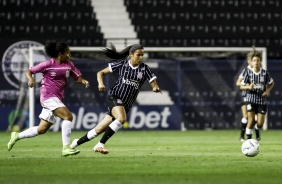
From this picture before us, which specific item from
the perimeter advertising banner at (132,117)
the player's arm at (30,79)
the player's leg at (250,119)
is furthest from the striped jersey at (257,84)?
the perimeter advertising banner at (132,117)

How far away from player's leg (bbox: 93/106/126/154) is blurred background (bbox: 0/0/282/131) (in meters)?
12.4

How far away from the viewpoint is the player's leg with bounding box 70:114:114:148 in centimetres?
1322

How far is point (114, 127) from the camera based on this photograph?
43.1 feet

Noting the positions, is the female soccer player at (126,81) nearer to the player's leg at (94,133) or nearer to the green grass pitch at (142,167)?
the player's leg at (94,133)

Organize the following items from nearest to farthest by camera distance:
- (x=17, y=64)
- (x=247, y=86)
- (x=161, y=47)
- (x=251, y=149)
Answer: (x=251, y=149), (x=247, y=86), (x=17, y=64), (x=161, y=47)

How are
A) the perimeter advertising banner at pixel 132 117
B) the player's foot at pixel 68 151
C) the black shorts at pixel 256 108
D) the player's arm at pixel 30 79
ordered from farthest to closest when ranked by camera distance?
1. the perimeter advertising banner at pixel 132 117
2. the black shorts at pixel 256 108
3. the player's arm at pixel 30 79
4. the player's foot at pixel 68 151

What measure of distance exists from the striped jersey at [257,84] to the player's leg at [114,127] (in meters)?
5.01

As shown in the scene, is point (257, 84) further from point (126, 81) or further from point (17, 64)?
point (17, 64)

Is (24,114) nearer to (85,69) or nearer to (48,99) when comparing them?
(85,69)

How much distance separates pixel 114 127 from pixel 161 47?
14.1 meters

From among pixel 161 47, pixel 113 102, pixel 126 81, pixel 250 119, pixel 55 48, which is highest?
pixel 161 47

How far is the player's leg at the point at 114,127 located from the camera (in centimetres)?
1309

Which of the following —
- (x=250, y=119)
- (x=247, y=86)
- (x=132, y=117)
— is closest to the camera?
(x=247, y=86)

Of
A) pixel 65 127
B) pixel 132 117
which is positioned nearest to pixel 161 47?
pixel 132 117
